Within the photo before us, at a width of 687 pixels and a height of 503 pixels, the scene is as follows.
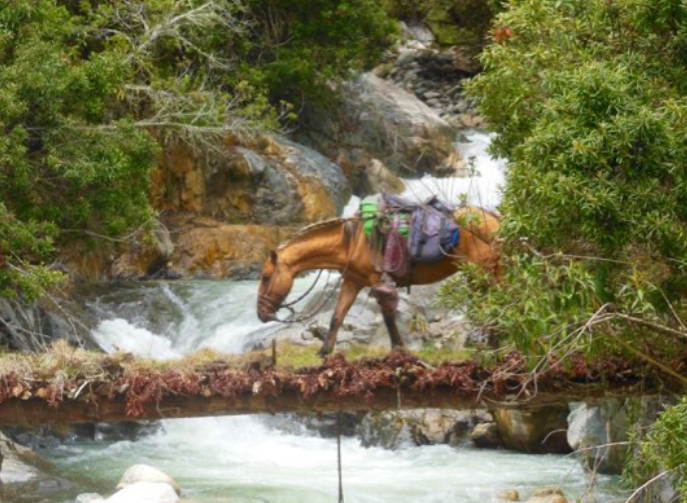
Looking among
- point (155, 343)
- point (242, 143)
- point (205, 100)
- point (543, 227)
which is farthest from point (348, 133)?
point (543, 227)

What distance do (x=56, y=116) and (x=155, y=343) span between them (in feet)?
15.3

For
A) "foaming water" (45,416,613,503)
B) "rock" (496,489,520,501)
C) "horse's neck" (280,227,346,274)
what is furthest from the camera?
"horse's neck" (280,227,346,274)

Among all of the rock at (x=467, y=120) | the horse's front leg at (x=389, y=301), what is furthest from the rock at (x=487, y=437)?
the rock at (x=467, y=120)

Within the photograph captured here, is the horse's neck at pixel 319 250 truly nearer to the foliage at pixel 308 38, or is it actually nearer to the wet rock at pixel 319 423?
the wet rock at pixel 319 423

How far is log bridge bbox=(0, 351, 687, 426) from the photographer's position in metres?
10.0

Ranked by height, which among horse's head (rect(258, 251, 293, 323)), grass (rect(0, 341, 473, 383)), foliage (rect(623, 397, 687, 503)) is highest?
horse's head (rect(258, 251, 293, 323))

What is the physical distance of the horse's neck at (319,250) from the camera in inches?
511

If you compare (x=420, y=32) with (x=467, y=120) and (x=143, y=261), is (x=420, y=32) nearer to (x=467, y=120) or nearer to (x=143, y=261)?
(x=467, y=120)

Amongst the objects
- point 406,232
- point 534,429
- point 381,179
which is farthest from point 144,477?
point 381,179

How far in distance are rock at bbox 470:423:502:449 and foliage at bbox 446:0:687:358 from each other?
6.16 meters

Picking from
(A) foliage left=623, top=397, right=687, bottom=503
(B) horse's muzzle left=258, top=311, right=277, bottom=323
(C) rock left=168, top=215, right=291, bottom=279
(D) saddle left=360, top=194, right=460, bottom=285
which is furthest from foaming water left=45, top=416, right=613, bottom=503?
(C) rock left=168, top=215, right=291, bottom=279

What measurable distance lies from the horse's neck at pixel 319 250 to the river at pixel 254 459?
1.24m

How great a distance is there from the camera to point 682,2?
783cm

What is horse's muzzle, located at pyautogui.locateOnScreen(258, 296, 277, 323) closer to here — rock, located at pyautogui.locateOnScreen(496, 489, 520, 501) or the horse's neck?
the horse's neck
